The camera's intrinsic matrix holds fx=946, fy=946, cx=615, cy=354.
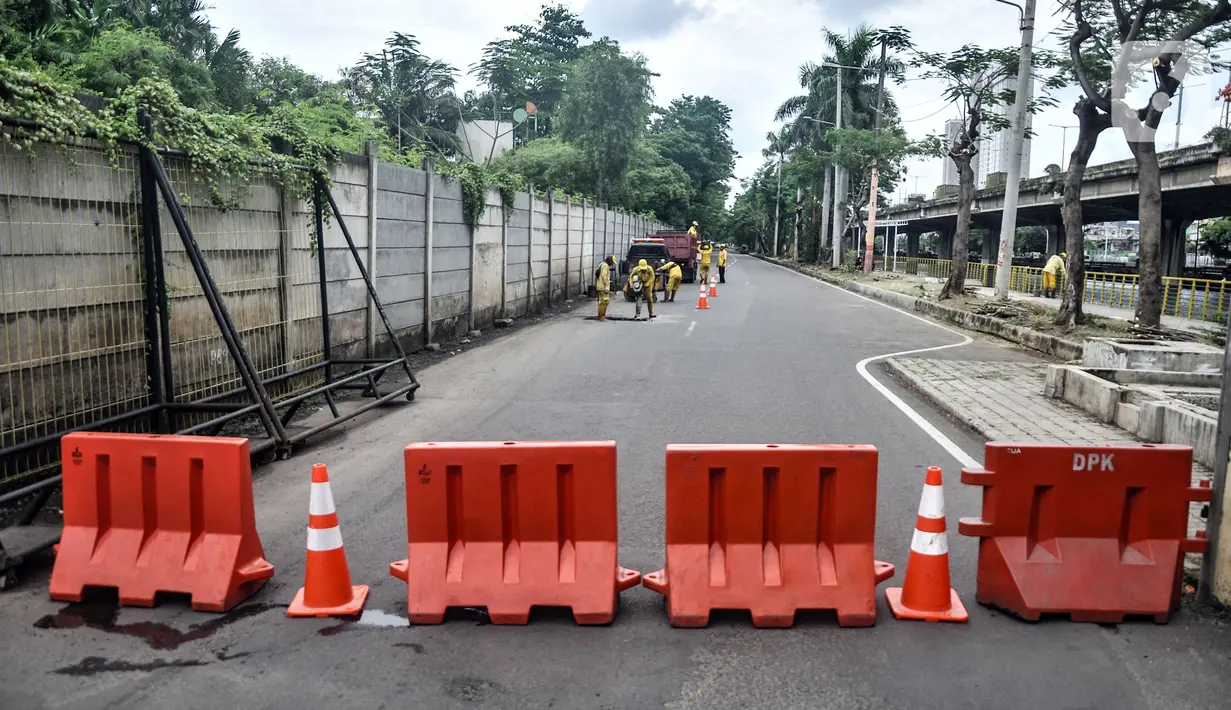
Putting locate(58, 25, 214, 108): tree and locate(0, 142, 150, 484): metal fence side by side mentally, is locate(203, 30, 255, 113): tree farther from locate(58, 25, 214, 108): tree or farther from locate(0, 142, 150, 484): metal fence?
locate(0, 142, 150, 484): metal fence

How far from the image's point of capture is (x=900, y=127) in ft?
172

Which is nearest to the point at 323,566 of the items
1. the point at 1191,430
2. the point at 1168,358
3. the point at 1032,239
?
the point at 1191,430

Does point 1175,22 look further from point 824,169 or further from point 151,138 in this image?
point 824,169

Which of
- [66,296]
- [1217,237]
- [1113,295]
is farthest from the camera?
[1217,237]

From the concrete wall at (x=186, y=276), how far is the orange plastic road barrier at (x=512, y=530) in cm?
324

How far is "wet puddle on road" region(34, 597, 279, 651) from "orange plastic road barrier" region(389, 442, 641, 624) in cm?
81

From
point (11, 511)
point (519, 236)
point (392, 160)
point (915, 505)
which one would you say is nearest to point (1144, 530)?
point (915, 505)

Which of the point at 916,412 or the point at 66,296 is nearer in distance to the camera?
the point at 66,296

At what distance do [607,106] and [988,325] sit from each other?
839 inches

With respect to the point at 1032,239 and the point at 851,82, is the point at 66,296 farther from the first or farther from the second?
→ the point at 1032,239

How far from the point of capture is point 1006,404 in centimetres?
1058

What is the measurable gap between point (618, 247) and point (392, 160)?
25.3 metres

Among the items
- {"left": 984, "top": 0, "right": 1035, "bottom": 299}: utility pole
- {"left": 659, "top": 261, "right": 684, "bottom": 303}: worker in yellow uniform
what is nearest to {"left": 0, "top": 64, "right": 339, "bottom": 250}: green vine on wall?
{"left": 659, "top": 261, "right": 684, "bottom": 303}: worker in yellow uniform

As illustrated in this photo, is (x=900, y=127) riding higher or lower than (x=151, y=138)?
higher
